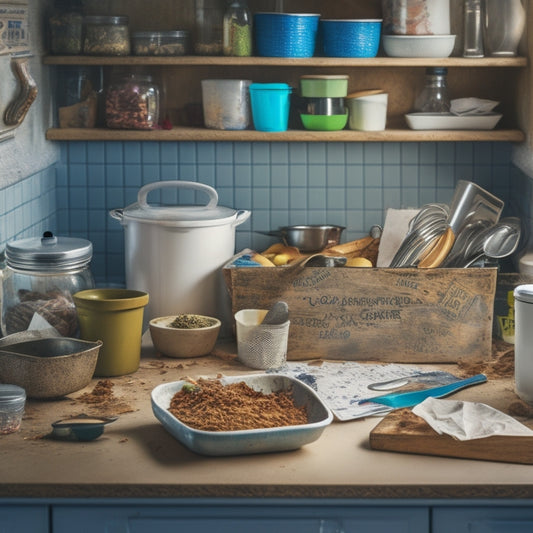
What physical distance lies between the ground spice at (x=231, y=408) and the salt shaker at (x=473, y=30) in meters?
1.41

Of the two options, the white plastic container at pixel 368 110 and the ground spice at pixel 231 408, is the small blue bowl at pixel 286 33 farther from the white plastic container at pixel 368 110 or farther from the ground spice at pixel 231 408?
the ground spice at pixel 231 408

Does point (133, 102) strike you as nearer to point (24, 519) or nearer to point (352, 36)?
point (352, 36)

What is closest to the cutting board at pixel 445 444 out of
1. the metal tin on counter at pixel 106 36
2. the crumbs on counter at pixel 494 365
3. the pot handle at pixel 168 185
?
the crumbs on counter at pixel 494 365

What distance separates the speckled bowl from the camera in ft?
5.75

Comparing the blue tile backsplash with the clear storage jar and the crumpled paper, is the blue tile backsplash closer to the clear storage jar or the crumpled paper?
the clear storage jar

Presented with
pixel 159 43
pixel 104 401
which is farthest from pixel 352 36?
pixel 104 401

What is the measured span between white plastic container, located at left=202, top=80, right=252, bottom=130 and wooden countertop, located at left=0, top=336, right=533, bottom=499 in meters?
1.28

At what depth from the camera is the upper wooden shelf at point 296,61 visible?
270 centimetres

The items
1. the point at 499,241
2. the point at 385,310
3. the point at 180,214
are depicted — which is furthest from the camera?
the point at 180,214

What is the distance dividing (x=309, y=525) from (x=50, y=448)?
0.44 m

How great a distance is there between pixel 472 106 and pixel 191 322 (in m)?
1.16

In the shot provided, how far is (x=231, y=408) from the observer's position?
163cm

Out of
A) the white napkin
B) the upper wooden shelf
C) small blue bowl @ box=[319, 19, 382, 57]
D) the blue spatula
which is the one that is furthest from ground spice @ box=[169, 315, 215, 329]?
the white napkin

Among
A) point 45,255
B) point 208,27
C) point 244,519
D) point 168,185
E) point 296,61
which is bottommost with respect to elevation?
point 244,519
